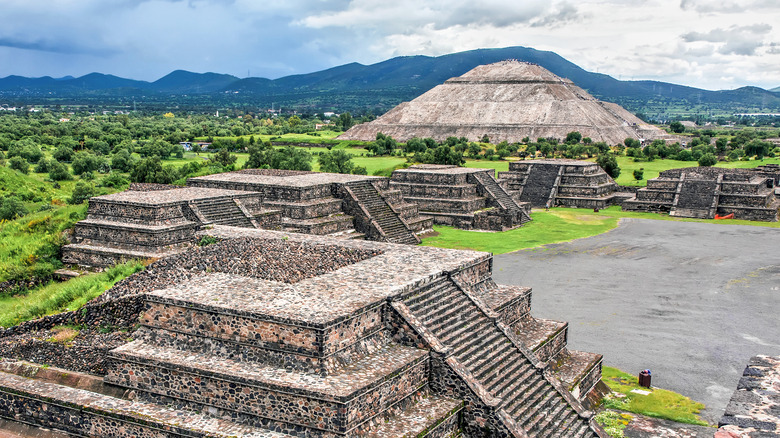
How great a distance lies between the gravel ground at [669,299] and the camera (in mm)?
16406

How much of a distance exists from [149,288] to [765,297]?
63.8 ft

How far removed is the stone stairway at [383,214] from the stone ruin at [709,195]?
19.6 metres

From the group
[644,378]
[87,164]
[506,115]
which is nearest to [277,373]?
[644,378]

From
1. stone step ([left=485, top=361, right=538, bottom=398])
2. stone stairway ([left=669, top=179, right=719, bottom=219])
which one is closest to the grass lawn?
stone stairway ([left=669, top=179, right=719, bottom=219])

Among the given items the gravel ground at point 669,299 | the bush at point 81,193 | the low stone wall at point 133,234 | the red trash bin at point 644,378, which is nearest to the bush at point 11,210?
the bush at point 81,193

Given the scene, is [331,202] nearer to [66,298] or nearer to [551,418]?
[66,298]

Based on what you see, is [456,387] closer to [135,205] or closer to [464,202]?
[135,205]

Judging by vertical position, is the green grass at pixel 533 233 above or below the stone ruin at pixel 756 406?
below

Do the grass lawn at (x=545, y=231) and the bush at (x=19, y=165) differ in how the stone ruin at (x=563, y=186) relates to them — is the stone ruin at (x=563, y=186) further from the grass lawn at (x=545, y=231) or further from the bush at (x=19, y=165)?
the bush at (x=19, y=165)

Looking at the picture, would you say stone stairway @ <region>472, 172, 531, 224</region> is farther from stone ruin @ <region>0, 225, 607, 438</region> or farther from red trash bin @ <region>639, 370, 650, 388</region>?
stone ruin @ <region>0, 225, 607, 438</region>

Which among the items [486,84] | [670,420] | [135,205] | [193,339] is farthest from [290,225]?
[486,84]

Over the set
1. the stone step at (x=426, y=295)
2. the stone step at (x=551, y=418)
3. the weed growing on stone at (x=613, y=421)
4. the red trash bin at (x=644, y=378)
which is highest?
the stone step at (x=426, y=295)

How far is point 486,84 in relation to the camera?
10950 cm

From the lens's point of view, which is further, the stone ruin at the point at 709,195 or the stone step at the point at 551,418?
the stone ruin at the point at 709,195
